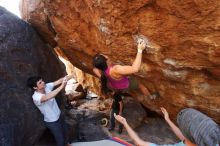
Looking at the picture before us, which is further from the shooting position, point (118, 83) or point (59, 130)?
point (59, 130)

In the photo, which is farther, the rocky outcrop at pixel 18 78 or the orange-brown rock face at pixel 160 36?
the rocky outcrop at pixel 18 78

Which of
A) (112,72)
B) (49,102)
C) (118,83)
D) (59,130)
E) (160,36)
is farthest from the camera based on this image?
(59,130)

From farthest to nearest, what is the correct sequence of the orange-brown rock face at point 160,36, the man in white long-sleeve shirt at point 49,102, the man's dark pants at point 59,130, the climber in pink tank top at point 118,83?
the man's dark pants at point 59,130, the man in white long-sleeve shirt at point 49,102, the climber in pink tank top at point 118,83, the orange-brown rock face at point 160,36

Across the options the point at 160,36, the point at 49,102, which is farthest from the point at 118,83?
the point at 49,102

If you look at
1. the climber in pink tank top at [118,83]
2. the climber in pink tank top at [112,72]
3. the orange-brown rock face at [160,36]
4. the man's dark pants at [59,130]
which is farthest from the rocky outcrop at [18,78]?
the climber in pink tank top at [118,83]

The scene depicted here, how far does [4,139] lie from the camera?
5.67m

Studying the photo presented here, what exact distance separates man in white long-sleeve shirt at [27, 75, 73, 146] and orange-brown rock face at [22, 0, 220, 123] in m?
1.25

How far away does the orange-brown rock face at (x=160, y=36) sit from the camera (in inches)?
196

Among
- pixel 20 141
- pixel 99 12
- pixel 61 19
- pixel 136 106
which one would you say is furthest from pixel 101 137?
pixel 99 12

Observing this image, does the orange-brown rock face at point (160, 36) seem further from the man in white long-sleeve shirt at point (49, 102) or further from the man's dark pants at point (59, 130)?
the man's dark pants at point (59, 130)

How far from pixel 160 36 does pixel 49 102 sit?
2.32 meters

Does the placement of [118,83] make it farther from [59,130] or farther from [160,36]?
[59,130]

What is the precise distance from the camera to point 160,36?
5.41 meters

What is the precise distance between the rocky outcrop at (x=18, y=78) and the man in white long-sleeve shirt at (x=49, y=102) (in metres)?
0.41
